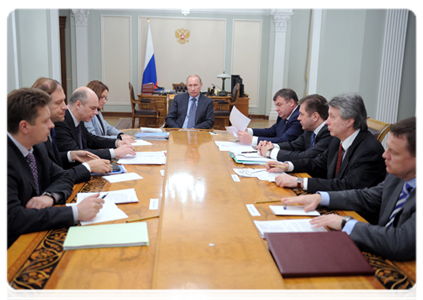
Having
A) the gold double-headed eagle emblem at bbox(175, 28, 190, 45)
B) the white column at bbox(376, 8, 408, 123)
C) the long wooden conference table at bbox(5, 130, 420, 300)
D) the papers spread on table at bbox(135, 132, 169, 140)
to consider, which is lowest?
the long wooden conference table at bbox(5, 130, 420, 300)

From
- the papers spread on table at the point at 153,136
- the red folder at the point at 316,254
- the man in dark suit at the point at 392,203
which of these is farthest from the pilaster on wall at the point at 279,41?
the red folder at the point at 316,254

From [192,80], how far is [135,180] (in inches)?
118

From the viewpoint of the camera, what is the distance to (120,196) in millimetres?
1883

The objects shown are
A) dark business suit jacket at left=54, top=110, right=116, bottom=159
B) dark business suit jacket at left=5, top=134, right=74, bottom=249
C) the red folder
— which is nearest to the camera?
the red folder

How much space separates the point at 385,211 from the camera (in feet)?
5.57

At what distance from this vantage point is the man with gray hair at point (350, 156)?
213cm

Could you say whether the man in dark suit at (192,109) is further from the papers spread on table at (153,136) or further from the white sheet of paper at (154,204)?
the white sheet of paper at (154,204)

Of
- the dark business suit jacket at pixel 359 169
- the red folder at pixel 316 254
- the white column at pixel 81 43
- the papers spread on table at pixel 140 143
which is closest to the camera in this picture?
the red folder at pixel 316 254

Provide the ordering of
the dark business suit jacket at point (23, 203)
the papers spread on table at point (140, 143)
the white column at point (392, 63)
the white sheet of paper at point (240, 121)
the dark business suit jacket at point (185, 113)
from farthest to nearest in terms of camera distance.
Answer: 1. the dark business suit jacket at point (185, 113)
2. the white column at point (392, 63)
3. the white sheet of paper at point (240, 121)
4. the papers spread on table at point (140, 143)
5. the dark business suit jacket at point (23, 203)

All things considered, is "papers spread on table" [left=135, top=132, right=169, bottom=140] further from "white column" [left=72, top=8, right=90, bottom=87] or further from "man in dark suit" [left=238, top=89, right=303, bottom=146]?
"white column" [left=72, top=8, right=90, bottom=87]

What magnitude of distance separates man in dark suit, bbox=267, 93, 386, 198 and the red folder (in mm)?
743

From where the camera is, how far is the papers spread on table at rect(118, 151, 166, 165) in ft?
8.52

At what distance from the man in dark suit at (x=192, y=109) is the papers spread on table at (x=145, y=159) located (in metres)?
1.97

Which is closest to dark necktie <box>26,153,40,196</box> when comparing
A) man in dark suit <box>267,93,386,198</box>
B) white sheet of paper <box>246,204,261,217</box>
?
A: white sheet of paper <box>246,204,261,217</box>
